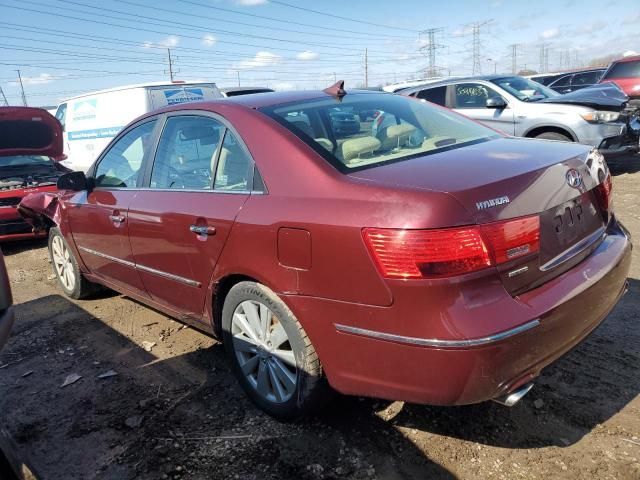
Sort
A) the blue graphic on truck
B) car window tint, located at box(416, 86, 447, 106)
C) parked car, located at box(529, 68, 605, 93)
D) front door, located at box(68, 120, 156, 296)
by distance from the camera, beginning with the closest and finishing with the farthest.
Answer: front door, located at box(68, 120, 156, 296), car window tint, located at box(416, 86, 447, 106), the blue graphic on truck, parked car, located at box(529, 68, 605, 93)

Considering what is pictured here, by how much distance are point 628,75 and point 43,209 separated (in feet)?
43.5

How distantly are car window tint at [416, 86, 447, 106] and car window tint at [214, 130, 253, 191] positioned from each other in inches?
293

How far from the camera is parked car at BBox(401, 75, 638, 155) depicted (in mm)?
7969

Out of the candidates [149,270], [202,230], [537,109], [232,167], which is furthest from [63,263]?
[537,109]

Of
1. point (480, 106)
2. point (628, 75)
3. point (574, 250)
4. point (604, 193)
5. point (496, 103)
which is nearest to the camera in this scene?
point (574, 250)

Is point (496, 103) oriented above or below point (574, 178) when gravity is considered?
above

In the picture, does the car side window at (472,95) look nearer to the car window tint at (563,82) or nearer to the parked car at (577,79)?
the parked car at (577,79)

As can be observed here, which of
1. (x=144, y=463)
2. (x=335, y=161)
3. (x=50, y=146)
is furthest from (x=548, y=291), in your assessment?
(x=50, y=146)

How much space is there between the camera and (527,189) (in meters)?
2.12

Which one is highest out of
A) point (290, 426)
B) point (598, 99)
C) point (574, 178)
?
point (598, 99)

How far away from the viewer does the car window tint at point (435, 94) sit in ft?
31.3

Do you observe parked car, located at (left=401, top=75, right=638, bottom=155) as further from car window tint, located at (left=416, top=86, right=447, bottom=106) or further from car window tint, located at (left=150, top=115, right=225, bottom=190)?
car window tint, located at (left=150, top=115, right=225, bottom=190)

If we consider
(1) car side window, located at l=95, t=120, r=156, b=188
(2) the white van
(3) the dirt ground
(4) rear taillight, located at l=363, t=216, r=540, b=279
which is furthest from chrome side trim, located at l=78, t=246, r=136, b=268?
(2) the white van

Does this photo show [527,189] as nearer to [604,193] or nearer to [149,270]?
[604,193]
